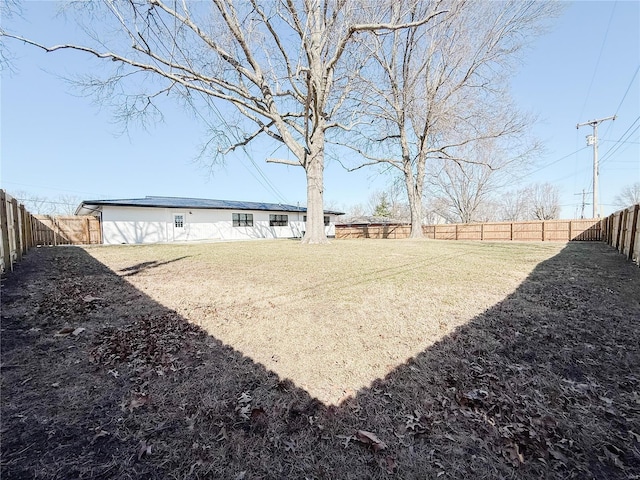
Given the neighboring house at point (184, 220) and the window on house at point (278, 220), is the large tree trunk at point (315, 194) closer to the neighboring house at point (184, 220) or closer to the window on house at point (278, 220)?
the neighboring house at point (184, 220)

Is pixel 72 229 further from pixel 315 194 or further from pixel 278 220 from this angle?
pixel 315 194

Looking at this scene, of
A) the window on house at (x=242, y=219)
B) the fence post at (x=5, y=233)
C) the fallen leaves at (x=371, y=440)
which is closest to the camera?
the fallen leaves at (x=371, y=440)

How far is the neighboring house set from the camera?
1752 cm

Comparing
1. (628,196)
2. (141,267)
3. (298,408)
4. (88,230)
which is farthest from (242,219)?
(628,196)

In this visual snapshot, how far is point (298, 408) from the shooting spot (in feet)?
7.03

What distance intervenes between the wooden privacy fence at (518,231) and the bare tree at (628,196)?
36829mm

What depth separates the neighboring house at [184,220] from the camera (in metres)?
17.5

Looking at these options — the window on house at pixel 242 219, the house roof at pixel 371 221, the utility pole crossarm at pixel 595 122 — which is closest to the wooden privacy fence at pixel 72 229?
the window on house at pixel 242 219

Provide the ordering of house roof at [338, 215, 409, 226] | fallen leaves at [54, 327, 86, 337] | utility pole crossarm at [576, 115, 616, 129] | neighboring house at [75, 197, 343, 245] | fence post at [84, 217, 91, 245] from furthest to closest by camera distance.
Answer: house roof at [338, 215, 409, 226], utility pole crossarm at [576, 115, 616, 129], neighboring house at [75, 197, 343, 245], fence post at [84, 217, 91, 245], fallen leaves at [54, 327, 86, 337]

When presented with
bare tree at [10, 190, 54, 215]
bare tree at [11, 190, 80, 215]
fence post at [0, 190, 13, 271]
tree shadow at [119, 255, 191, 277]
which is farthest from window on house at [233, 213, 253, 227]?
bare tree at [10, 190, 54, 215]

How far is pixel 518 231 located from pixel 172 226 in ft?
76.6

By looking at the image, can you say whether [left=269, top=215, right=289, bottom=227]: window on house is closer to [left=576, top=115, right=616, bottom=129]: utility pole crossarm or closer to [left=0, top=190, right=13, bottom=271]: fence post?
[left=0, top=190, right=13, bottom=271]: fence post

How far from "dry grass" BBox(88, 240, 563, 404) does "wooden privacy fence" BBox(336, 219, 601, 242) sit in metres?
15.1

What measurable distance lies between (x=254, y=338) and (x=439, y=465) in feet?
6.47
